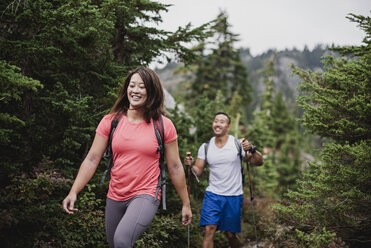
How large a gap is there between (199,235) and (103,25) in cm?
520

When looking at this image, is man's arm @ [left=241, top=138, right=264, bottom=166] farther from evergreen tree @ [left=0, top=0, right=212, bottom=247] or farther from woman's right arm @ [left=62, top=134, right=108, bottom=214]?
woman's right arm @ [left=62, top=134, right=108, bottom=214]

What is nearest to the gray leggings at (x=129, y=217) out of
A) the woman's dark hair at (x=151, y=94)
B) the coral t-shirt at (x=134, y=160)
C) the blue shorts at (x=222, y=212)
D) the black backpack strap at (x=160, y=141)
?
the coral t-shirt at (x=134, y=160)

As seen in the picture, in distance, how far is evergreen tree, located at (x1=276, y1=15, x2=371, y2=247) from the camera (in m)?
4.31

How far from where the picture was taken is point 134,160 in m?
2.71

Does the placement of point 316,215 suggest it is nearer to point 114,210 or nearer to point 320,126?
point 320,126

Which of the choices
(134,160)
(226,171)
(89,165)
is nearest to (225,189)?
(226,171)

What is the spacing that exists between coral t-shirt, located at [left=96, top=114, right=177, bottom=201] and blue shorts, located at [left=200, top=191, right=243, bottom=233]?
2481 millimetres

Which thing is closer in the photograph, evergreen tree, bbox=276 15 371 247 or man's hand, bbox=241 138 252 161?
evergreen tree, bbox=276 15 371 247

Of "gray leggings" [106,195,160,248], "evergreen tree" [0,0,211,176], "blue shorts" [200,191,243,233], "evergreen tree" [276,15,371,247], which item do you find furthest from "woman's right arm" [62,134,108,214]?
"evergreen tree" [276,15,371,247]

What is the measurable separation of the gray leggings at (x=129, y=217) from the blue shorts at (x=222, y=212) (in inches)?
96.6

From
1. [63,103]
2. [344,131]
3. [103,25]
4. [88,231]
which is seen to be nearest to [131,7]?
[103,25]

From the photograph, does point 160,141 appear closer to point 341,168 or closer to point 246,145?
point 246,145

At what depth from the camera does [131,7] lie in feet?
19.3

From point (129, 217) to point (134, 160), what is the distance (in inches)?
21.5
